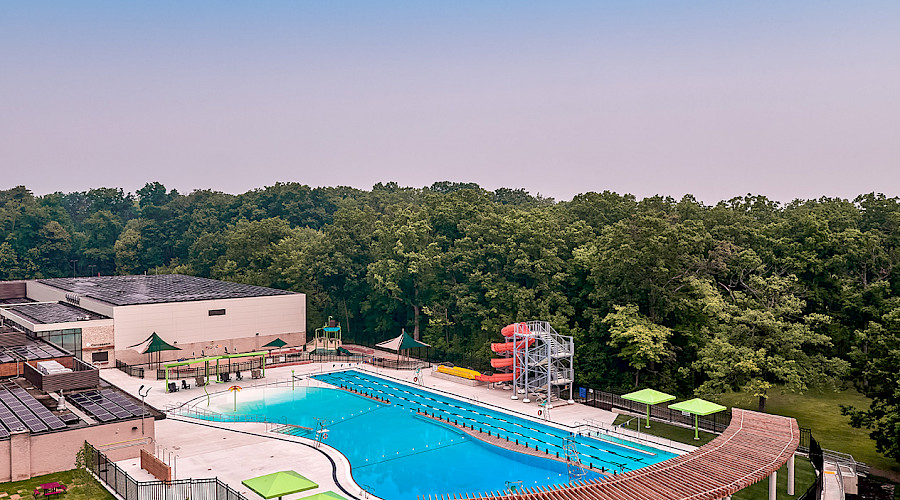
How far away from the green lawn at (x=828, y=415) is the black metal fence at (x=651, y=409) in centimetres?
196

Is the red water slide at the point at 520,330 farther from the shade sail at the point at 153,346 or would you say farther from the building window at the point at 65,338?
the building window at the point at 65,338

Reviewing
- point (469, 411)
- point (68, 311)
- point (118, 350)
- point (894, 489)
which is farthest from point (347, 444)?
point (68, 311)

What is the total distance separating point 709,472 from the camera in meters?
22.6

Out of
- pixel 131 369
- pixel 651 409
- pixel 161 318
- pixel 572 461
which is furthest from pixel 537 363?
pixel 161 318

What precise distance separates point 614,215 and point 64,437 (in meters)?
44.4

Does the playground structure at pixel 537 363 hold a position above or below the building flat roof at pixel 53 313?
below

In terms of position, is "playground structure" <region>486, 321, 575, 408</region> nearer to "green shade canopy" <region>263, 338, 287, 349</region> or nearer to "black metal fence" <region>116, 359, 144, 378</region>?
"green shade canopy" <region>263, 338, 287, 349</region>

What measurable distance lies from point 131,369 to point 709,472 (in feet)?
132

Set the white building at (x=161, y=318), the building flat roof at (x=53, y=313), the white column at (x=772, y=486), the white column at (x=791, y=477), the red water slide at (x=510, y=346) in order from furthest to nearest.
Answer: the building flat roof at (x=53, y=313), the white building at (x=161, y=318), the red water slide at (x=510, y=346), the white column at (x=791, y=477), the white column at (x=772, y=486)

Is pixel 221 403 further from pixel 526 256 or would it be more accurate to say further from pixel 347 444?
pixel 526 256

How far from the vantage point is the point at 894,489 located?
27.9 m

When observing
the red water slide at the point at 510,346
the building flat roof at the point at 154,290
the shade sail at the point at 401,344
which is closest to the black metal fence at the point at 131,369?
the building flat roof at the point at 154,290

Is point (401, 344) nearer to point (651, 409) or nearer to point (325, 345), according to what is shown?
point (325, 345)

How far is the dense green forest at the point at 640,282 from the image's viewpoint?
36.3 metres
